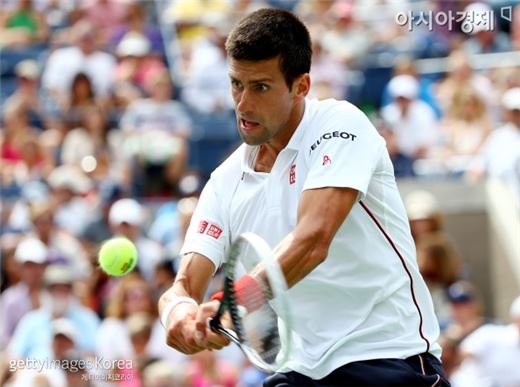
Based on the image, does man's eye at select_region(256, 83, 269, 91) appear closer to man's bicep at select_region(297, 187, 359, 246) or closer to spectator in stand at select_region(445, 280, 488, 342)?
man's bicep at select_region(297, 187, 359, 246)

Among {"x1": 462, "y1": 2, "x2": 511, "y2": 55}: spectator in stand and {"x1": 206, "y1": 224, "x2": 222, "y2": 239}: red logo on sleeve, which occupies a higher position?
{"x1": 206, "y1": 224, "x2": 222, "y2": 239}: red logo on sleeve

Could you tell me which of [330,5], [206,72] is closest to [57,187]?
[206,72]

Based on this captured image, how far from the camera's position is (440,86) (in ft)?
41.5

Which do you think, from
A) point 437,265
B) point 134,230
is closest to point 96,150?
point 134,230

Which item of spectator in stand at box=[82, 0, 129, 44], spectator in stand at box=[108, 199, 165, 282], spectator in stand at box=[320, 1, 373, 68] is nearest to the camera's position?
spectator in stand at box=[108, 199, 165, 282]

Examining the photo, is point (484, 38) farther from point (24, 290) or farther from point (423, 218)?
point (24, 290)

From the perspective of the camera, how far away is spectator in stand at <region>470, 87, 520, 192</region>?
10.9 m

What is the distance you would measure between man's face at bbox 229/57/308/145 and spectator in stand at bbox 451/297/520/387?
464 centimetres

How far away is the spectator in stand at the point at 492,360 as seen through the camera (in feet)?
28.5

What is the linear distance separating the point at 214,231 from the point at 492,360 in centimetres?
449

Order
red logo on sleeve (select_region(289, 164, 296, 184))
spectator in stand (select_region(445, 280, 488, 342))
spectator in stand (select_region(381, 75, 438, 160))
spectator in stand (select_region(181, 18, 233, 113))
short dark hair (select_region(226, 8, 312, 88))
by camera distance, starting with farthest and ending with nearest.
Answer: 1. spectator in stand (select_region(181, 18, 233, 113))
2. spectator in stand (select_region(381, 75, 438, 160))
3. spectator in stand (select_region(445, 280, 488, 342))
4. red logo on sleeve (select_region(289, 164, 296, 184))
5. short dark hair (select_region(226, 8, 312, 88))

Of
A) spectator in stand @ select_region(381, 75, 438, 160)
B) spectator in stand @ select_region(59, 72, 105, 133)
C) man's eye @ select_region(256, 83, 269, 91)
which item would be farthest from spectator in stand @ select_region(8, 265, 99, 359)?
man's eye @ select_region(256, 83, 269, 91)

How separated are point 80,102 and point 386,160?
27.4 ft

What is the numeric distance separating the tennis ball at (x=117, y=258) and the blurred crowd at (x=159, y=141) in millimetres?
2986
